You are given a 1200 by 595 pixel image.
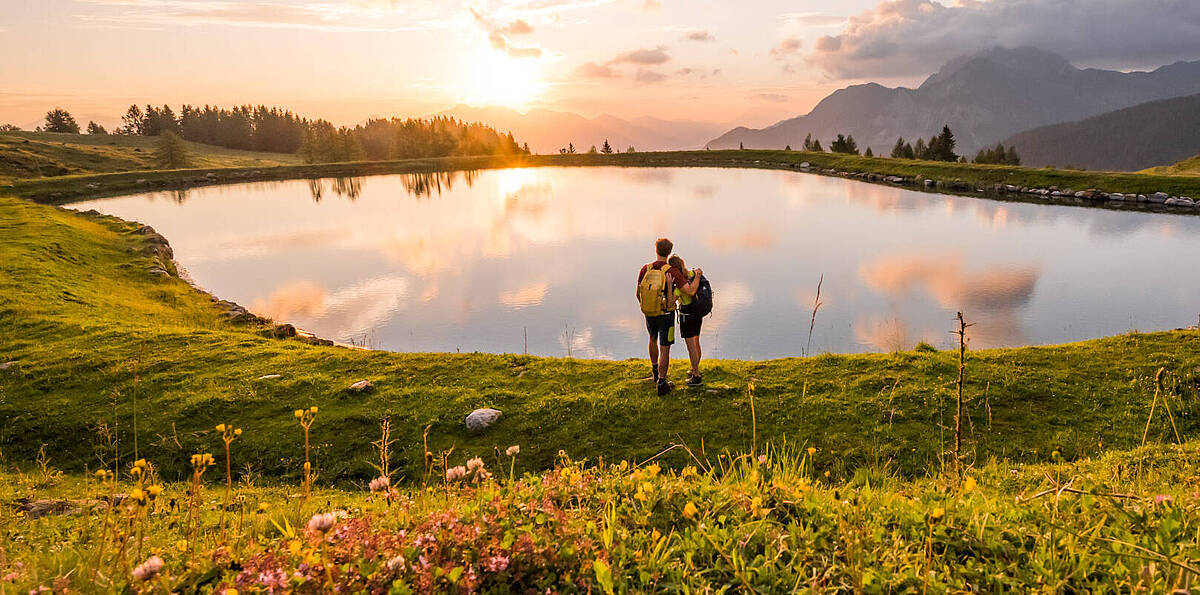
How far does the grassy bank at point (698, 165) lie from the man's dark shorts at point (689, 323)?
51321mm

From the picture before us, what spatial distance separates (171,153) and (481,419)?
148203 mm

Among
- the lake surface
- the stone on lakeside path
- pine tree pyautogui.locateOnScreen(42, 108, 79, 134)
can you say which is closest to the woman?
the stone on lakeside path

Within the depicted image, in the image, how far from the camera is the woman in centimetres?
1153

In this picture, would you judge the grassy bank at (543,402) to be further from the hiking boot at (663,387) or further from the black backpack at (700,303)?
the black backpack at (700,303)

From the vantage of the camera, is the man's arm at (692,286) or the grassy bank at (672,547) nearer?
the grassy bank at (672,547)

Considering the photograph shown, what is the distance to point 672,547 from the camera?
12.7 ft

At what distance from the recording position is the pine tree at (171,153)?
121m

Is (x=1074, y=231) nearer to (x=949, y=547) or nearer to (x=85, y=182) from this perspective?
(x=949, y=547)

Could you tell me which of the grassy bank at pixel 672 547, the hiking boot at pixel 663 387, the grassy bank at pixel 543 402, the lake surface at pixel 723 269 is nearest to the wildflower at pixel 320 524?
the grassy bank at pixel 672 547

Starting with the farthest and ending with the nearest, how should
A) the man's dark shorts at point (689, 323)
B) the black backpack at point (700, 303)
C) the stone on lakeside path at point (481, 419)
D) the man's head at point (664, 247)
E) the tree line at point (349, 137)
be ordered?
the tree line at point (349, 137)
the man's dark shorts at point (689, 323)
the black backpack at point (700, 303)
the man's head at point (664, 247)
the stone on lakeside path at point (481, 419)

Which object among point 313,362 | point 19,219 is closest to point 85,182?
point 19,219

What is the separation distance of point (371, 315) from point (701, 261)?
52.1 feet

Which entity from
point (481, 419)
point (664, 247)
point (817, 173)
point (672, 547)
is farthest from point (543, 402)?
point (817, 173)

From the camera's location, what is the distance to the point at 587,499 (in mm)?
4707
